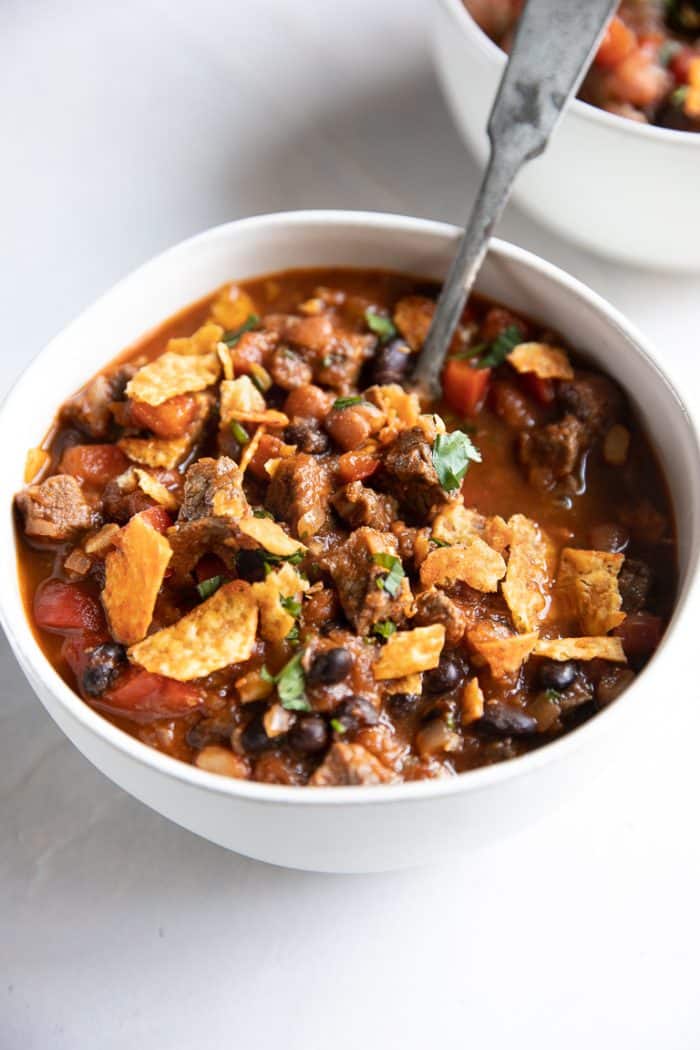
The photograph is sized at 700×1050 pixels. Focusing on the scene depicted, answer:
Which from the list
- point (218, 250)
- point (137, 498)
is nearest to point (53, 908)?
point (137, 498)

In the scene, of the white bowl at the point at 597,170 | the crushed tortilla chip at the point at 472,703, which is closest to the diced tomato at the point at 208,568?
the crushed tortilla chip at the point at 472,703

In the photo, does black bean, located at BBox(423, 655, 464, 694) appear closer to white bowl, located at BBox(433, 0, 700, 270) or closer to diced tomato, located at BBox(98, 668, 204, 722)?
diced tomato, located at BBox(98, 668, 204, 722)

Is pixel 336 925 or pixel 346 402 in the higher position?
A: pixel 346 402

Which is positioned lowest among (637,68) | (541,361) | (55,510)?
(55,510)

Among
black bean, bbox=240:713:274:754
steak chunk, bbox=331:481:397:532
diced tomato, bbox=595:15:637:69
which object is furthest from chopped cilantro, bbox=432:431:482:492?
diced tomato, bbox=595:15:637:69

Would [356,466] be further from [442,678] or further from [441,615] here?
[442,678]

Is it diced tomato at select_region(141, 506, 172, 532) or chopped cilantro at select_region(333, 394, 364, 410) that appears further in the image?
chopped cilantro at select_region(333, 394, 364, 410)

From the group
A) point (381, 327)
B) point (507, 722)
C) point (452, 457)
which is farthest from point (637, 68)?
point (507, 722)
